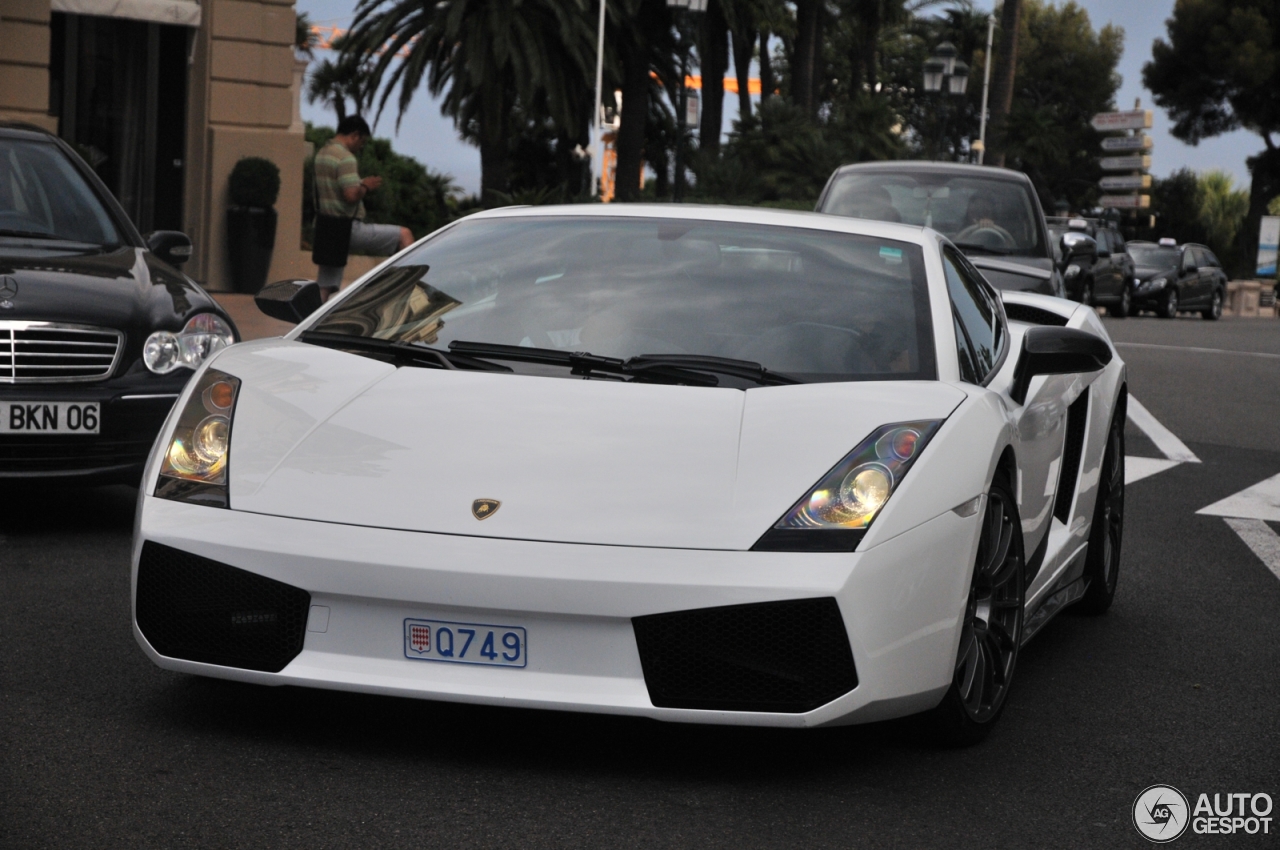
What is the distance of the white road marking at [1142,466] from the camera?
1016 centimetres

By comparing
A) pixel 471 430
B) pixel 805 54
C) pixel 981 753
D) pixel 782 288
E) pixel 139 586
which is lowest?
pixel 981 753

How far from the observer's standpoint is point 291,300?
5.16 m

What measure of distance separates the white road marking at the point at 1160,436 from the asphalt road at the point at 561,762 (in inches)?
229

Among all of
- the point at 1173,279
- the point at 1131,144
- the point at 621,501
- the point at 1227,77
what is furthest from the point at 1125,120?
the point at 621,501

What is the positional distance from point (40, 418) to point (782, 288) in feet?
9.91

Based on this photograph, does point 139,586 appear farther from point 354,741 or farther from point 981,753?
point 981,753

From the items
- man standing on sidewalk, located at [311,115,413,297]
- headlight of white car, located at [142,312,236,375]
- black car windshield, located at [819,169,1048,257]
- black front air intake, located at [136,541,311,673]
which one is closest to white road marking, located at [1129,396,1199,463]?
black car windshield, located at [819,169,1048,257]

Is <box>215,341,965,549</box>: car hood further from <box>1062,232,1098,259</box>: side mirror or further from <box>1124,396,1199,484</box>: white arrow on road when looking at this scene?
<box>1062,232,1098,259</box>: side mirror

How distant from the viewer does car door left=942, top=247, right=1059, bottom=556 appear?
4.68 m

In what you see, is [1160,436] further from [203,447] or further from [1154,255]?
[1154,255]

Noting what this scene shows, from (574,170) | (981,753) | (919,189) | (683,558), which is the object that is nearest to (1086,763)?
(981,753)

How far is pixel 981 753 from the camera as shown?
166 inches

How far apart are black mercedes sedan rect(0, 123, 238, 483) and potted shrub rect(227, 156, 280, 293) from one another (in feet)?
46.7

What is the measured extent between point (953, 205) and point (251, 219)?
11.0 metres
